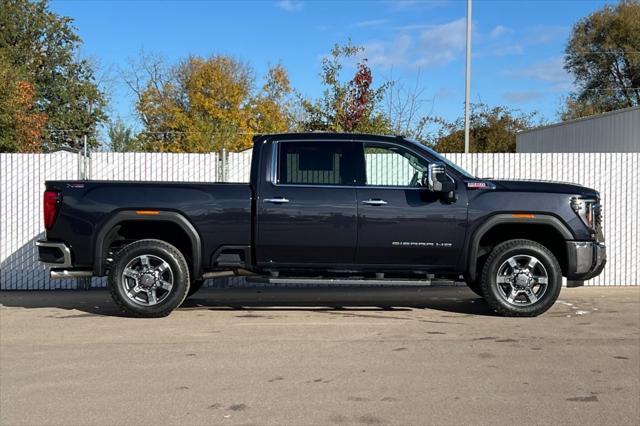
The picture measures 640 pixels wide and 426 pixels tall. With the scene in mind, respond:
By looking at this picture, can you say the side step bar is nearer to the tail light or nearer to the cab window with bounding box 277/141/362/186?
the tail light

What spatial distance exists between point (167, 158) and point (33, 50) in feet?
95.5

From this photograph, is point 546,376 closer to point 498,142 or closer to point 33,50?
point 498,142

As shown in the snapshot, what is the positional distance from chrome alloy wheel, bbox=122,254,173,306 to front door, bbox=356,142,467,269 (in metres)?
2.34

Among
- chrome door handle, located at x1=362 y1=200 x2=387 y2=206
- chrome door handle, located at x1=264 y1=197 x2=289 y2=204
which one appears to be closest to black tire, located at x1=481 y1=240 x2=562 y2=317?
chrome door handle, located at x1=362 y1=200 x2=387 y2=206

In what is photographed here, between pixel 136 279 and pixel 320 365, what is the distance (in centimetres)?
298

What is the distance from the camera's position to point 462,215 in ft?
25.4

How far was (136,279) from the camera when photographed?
7879mm

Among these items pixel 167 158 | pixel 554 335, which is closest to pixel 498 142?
pixel 167 158

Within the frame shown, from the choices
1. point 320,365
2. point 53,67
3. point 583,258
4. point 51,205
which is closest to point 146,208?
point 51,205

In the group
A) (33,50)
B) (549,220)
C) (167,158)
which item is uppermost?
(33,50)

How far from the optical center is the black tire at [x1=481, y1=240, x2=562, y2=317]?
7801 mm

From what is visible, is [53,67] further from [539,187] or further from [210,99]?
[539,187]

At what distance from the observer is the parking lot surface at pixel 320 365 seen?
480 centimetres

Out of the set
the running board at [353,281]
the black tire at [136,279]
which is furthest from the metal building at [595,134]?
the black tire at [136,279]
